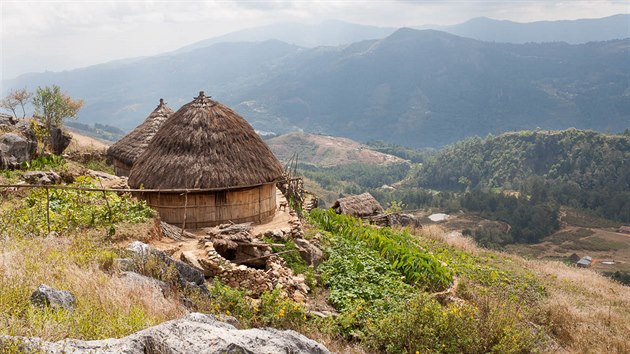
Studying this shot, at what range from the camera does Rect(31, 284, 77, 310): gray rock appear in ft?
14.0

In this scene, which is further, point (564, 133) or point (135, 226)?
point (564, 133)

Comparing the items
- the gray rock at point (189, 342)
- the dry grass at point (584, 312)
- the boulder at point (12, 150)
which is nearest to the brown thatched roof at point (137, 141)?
the boulder at point (12, 150)

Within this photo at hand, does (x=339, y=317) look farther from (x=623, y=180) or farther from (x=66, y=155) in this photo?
(x=623, y=180)

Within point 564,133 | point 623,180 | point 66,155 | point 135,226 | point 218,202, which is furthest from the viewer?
point 564,133

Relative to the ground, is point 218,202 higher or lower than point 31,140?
lower

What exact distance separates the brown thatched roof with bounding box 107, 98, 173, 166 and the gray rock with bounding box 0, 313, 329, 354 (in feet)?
57.8

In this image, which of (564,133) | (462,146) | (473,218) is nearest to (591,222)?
(473,218)

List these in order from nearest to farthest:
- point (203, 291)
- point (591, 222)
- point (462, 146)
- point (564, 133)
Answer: point (203, 291)
point (591, 222)
point (564, 133)
point (462, 146)

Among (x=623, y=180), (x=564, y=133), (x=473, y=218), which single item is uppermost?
(x=564, y=133)

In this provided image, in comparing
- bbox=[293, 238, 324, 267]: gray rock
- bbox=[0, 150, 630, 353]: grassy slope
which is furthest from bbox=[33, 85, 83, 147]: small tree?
bbox=[293, 238, 324, 267]: gray rock

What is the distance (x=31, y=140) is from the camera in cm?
1520

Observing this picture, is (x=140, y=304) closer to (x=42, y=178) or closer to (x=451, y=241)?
(x=42, y=178)

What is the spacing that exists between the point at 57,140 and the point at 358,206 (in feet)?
45.3

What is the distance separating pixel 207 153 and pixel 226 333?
8928 millimetres
